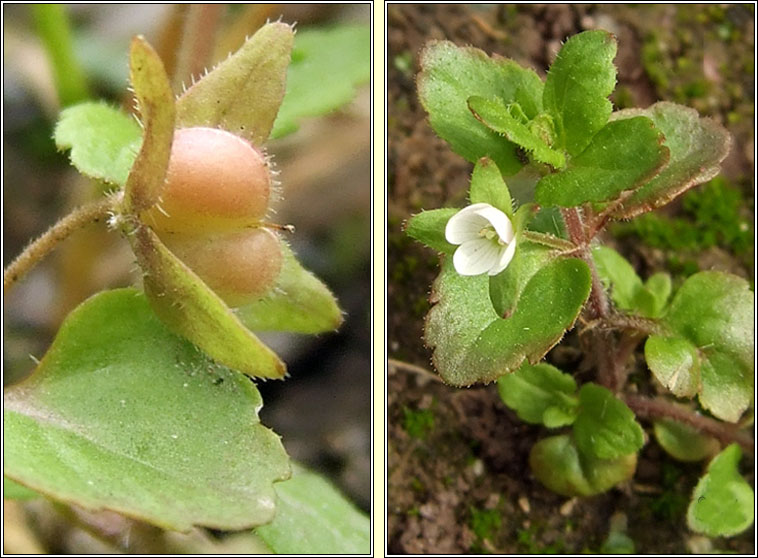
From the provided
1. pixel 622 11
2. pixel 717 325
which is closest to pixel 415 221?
pixel 717 325

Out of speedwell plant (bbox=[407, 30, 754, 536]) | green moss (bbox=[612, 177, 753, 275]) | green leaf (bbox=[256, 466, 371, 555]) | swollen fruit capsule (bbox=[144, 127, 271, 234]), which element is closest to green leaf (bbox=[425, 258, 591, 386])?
speedwell plant (bbox=[407, 30, 754, 536])

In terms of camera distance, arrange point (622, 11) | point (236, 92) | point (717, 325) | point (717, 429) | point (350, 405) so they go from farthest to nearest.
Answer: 1. point (622, 11)
2. point (350, 405)
3. point (717, 429)
4. point (717, 325)
5. point (236, 92)

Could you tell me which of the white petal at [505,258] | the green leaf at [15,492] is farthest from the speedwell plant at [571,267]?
the green leaf at [15,492]

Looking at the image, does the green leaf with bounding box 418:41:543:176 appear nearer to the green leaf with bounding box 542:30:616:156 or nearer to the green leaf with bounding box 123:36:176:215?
the green leaf with bounding box 542:30:616:156

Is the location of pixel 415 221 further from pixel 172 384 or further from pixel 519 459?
pixel 519 459

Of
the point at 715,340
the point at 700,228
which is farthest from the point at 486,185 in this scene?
the point at 700,228

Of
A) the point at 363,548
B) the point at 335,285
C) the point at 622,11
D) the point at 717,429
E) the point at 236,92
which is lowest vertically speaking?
the point at 717,429

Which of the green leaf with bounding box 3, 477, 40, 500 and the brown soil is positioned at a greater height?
the green leaf with bounding box 3, 477, 40, 500
